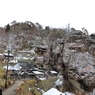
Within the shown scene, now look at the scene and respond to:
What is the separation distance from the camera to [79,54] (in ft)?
90.4

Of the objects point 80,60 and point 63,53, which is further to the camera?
point 63,53

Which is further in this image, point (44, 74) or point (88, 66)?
point (44, 74)

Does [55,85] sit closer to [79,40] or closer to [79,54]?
[79,54]

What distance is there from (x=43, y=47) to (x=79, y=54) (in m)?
15.0

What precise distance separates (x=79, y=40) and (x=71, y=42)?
2.43 metres

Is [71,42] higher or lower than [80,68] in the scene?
higher

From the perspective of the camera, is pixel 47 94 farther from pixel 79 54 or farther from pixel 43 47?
pixel 43 47

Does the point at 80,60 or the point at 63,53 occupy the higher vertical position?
the point at 63,53

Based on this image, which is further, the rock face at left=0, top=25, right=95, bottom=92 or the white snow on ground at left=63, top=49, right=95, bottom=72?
the rock face at left=0, top=25, right=95, bottom=92

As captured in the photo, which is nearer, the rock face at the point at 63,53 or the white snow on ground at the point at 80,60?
the white snow on ground at the point at 80,60

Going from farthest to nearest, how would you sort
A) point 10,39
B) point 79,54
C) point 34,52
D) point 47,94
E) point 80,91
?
point 10,39
point 34,52
point 79,54
point 80,91
point 47,94

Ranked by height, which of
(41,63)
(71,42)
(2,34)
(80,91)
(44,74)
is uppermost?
(2,34)

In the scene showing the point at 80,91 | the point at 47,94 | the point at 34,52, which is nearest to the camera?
the point at 47,94

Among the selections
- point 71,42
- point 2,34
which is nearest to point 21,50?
point 2,34
